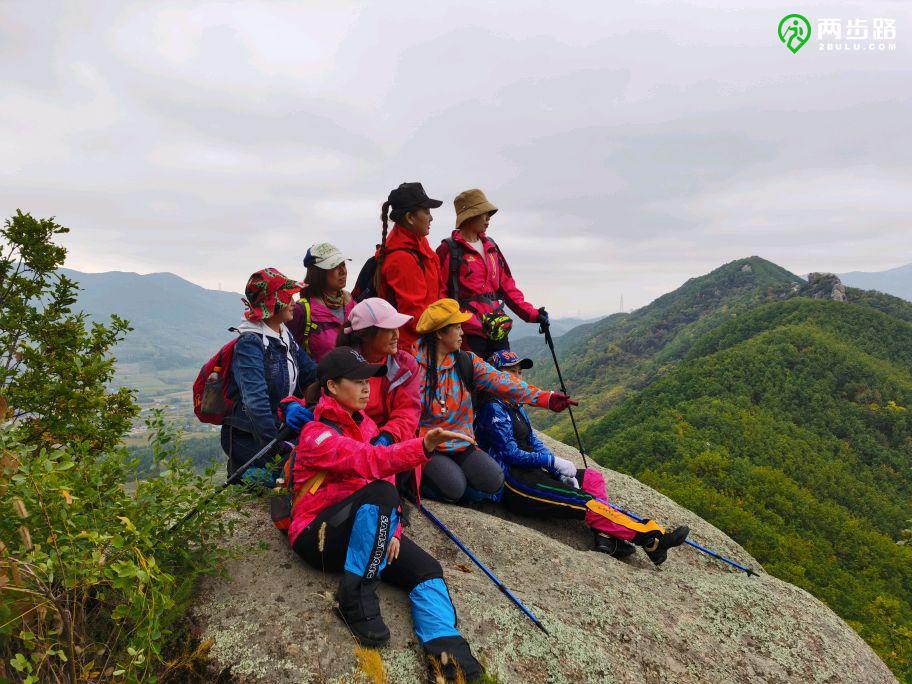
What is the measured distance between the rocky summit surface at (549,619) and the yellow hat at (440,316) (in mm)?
2108

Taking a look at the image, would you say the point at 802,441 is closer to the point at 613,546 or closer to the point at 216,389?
the point at 613,546

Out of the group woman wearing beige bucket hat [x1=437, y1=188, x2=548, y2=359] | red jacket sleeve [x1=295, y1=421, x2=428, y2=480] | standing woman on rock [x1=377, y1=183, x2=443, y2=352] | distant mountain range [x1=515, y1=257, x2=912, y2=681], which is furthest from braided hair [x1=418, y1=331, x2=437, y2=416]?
distant mountain range [x1=515, y1=257, x2=912, y2=681]

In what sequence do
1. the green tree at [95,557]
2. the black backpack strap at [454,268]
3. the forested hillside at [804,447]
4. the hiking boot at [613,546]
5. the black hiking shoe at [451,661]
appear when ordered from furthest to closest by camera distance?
the forested hillside at [804,447]
the black backpack strap at [454,268]
the hiking boot at [613,546]
the black hiking shoe at [451,661]
the green tree at [95,557]

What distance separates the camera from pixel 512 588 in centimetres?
467

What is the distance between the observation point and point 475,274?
7.30 m

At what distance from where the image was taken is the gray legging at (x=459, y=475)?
19.1 ft

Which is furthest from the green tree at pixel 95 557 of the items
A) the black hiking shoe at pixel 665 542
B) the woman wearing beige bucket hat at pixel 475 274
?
the black hiking shoe at pixel 665 542

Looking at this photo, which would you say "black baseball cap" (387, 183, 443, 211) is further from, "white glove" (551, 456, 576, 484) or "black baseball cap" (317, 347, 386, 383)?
"white glove" (551, 456, 576, 484)

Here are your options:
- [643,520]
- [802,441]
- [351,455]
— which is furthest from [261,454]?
[802,441]

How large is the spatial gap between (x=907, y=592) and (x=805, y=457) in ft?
64.0

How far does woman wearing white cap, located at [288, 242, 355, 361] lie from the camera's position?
6.30 meters

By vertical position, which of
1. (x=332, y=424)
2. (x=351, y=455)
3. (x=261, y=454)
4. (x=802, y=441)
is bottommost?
(x=802, y=441)

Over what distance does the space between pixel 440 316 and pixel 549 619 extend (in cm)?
321

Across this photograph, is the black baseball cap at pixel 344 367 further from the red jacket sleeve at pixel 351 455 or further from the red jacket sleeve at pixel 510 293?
the red jacket sleeve at pixel 510 293
